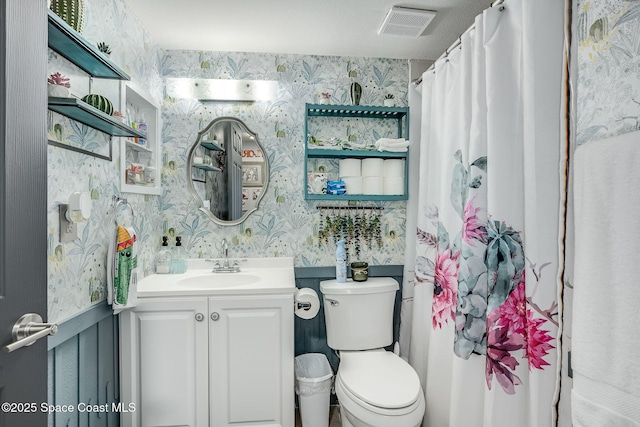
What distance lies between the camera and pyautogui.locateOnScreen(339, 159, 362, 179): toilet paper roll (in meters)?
2.25

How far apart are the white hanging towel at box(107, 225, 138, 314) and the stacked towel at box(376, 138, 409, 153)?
1451mm

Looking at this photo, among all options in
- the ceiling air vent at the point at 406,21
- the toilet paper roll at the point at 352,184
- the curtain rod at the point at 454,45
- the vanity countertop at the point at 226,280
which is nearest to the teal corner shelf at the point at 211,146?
the vanity countertop at the point at 226,280

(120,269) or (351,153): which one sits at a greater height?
(351,153)

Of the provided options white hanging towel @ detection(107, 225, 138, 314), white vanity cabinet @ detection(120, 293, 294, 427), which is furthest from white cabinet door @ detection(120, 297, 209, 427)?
→ white hanging towel @ detection(107, 225, 138, 314)

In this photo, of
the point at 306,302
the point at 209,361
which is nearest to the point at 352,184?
the point at 306,302

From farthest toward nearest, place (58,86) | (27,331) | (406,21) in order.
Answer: (406,21) < (58,86) < (27,331)

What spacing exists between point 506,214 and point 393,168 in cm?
102

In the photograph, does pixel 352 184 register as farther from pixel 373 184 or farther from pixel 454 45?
pixel 454 45

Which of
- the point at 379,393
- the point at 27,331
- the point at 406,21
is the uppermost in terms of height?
the point at 406,21

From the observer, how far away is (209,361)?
69.4 inches

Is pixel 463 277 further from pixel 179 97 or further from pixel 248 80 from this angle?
pixel 179 97

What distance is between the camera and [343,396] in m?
1.68

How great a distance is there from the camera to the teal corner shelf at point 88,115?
3.76 ft

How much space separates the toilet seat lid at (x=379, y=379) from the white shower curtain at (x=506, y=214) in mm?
196
